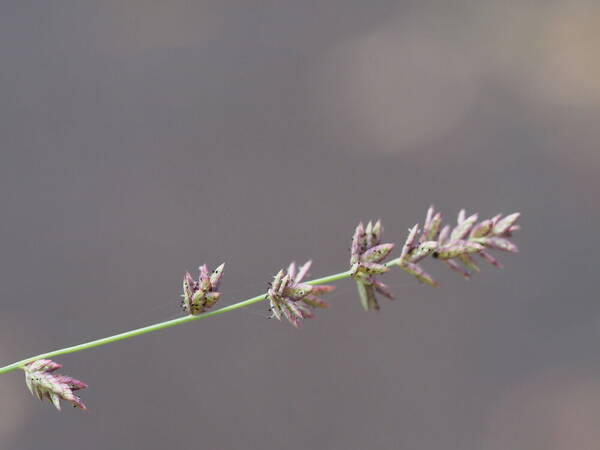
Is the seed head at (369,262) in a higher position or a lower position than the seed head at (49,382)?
higher

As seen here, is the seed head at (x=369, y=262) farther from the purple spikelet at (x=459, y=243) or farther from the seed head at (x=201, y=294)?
the seed head at (x=201, y=294)

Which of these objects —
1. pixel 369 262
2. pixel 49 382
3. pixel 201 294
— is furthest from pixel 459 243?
pixel 49 382

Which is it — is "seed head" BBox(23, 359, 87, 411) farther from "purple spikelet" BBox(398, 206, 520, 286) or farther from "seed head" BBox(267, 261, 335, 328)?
"purple spikelet" BBox(398, 206, 520, 286)

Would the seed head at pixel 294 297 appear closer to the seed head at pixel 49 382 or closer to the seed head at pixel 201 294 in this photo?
the seed head at pixel 201 294

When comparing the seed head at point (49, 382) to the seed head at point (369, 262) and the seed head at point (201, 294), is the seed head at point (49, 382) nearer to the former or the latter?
the seed head at point (201, 294)

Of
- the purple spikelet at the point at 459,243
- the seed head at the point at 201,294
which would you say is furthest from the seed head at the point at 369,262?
the seed head at the point at 201,294

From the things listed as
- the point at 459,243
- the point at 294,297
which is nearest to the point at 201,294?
the point at 294,297

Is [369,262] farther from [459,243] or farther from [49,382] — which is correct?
[49,382]

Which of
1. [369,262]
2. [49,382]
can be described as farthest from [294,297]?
[49,382]

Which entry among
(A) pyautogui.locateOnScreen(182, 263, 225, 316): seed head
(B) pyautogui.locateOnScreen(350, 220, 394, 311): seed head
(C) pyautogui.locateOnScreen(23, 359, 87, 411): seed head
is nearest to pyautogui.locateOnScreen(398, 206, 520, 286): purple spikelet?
(B) pyautogui.locateOnScreen(350, 220, 394, 311): seed head

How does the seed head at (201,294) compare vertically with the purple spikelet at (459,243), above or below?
above

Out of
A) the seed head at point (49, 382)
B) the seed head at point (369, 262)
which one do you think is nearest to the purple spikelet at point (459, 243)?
the seed head at point (369, 262)

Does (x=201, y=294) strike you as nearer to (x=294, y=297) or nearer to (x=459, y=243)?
(x=294, y=297)

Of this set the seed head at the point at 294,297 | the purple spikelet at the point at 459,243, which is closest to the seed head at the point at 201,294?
the seed head at the point at 294,297
